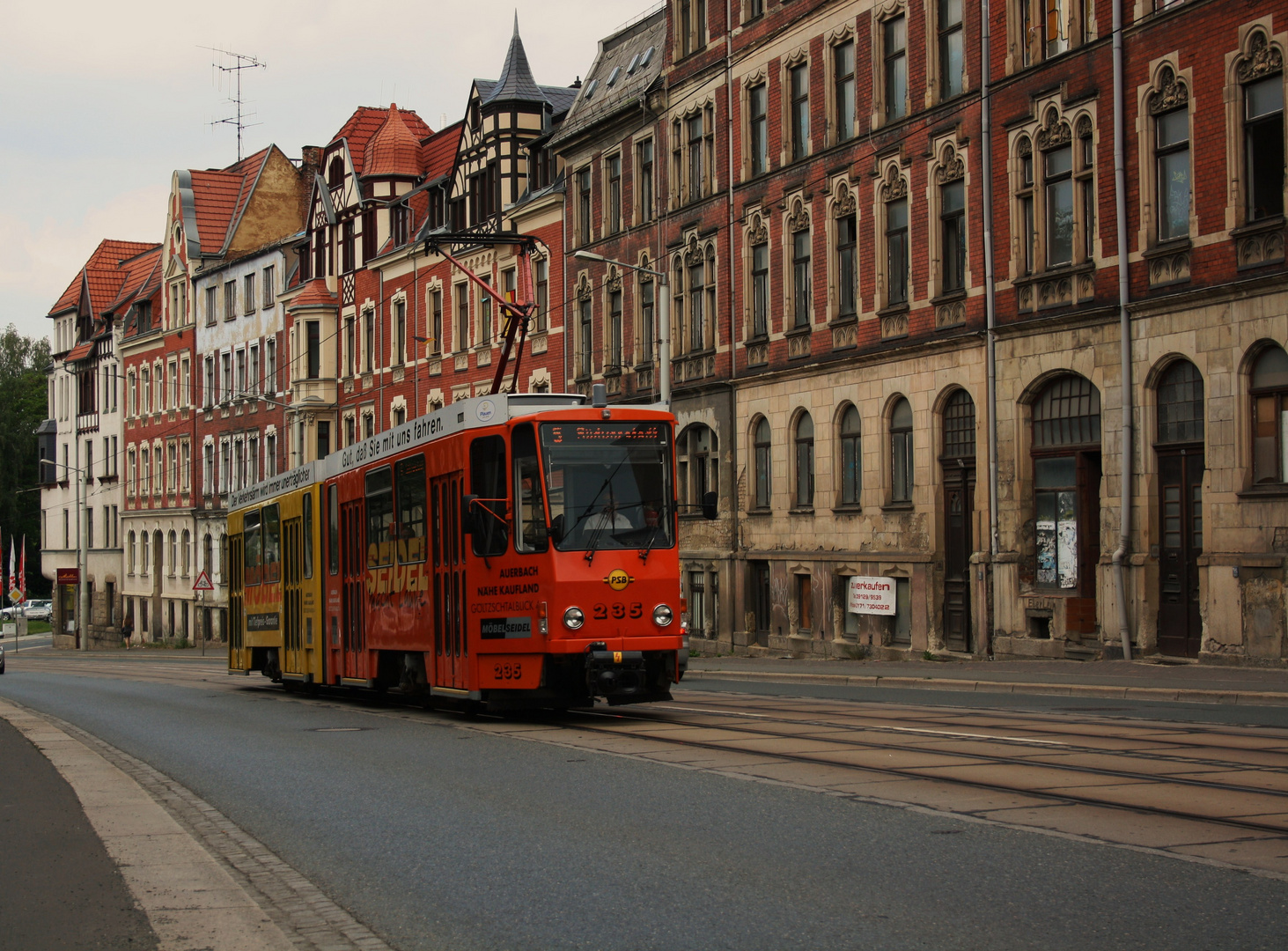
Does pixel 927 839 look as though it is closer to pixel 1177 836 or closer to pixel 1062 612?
pixel 1177 836

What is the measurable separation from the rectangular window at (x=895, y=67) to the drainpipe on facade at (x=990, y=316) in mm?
2873

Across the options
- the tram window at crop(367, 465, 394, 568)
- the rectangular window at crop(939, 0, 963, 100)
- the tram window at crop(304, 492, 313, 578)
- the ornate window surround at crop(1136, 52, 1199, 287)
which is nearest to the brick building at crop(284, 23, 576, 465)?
the rectangular window at crop(939, 0, 963, 100)

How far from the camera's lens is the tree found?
11056 cm

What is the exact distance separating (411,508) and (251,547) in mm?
10375

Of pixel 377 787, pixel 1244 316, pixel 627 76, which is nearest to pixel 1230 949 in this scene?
pixel 377 787

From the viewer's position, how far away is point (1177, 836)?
338 inches

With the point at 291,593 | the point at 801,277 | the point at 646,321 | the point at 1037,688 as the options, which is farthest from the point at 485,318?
the point at 1037,688

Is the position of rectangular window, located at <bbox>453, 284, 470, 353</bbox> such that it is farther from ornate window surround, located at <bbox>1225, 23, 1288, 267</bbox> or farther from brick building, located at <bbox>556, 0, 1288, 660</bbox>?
ornate window surround, located at <bbox>1225, 23, 1288, 267</bbox>

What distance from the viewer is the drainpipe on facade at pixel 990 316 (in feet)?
91.6

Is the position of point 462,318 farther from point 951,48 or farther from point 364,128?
point 951,48

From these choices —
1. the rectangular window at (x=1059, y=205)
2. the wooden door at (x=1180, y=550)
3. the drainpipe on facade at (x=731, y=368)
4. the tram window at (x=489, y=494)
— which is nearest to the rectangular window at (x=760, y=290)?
the drainpipe on facade at (x=731, y=368)

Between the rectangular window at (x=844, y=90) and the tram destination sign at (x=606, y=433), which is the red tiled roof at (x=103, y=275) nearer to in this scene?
the rectangular window at (x=844, y=90)

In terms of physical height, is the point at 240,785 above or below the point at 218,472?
below

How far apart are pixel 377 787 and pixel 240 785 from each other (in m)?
1.33
